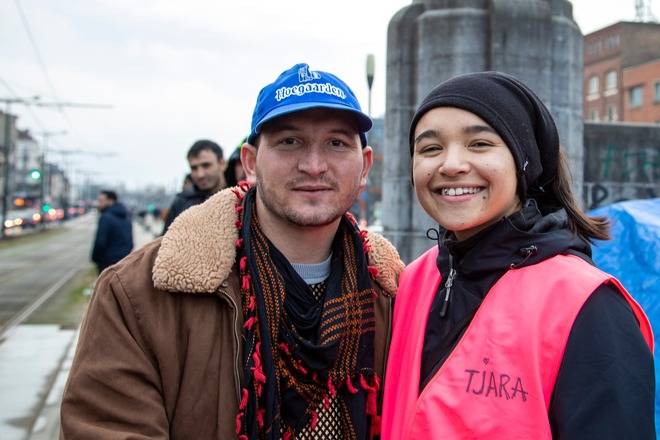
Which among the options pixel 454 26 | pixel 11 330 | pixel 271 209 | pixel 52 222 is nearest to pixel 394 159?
pixel 454 26

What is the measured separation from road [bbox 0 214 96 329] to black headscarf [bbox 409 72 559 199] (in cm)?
991

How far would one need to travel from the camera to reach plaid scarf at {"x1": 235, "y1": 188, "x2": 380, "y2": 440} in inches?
80.0

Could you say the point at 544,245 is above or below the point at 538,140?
below

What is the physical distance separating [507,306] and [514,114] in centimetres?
59

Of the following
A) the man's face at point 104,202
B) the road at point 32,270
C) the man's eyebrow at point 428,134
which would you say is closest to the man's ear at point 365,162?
the man's eyebrow at point 428,134

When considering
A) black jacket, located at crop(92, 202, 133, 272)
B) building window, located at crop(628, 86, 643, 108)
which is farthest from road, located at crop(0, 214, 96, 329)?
building window, located at crop(628, 86, 643, 108)

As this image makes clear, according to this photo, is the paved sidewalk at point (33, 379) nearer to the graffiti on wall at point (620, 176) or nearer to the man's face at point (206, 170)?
the man's face at point (206, 170)

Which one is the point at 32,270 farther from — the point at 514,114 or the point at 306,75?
the point at 514,114

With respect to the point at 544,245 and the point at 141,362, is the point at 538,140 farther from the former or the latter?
the point at 141,362

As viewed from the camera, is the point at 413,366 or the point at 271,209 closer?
the point at 413,366

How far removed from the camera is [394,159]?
6.81 meters

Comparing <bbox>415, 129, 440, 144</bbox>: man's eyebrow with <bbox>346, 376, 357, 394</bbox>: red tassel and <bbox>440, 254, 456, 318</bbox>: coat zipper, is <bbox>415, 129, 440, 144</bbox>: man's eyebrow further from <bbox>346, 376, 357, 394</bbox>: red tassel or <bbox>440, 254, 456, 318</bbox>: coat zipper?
<bbox>346, 376, 357, 394</bbox>: red tassel

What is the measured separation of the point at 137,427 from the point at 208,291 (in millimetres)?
452

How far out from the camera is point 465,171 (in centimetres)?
197
